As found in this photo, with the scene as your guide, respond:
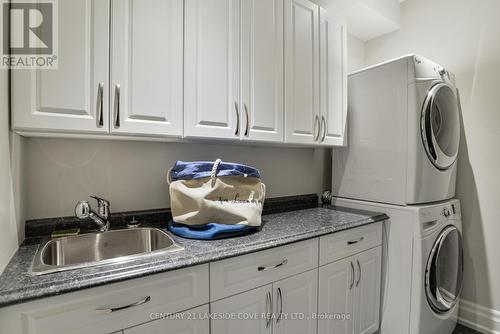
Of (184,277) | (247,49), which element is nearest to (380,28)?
(247,49)

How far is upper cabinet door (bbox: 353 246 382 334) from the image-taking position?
163 centimetres

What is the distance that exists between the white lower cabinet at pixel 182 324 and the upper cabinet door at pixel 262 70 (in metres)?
0.88

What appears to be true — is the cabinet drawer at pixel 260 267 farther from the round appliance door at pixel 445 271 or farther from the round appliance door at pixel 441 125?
the round appliance door at pixel 441 125

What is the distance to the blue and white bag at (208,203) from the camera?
1.26 m

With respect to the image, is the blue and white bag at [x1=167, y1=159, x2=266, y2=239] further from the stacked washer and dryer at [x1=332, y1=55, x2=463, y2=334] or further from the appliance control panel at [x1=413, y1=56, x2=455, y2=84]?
the appliance control panel at [x1=413, y1=56, x2=455, y2=84]

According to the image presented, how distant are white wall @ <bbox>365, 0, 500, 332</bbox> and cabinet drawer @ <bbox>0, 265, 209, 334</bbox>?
7.08 feet

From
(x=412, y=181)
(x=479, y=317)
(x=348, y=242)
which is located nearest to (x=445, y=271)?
(x=479, y=317)

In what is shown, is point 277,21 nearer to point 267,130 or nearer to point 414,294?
point 267,130

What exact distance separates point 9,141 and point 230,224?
0.94 m

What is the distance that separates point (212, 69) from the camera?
4.37 feet

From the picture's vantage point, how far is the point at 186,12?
125 cm

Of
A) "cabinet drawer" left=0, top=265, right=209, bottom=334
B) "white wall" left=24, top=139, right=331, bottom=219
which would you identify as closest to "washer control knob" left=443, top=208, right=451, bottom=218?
"white wall" left=24, top=139, right=331, bottom=219

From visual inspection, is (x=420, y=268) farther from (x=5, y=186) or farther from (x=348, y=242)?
(x=5, y=186)

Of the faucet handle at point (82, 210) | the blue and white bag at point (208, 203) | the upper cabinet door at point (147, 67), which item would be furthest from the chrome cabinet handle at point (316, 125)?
the faucet handle at point (82, 210)
